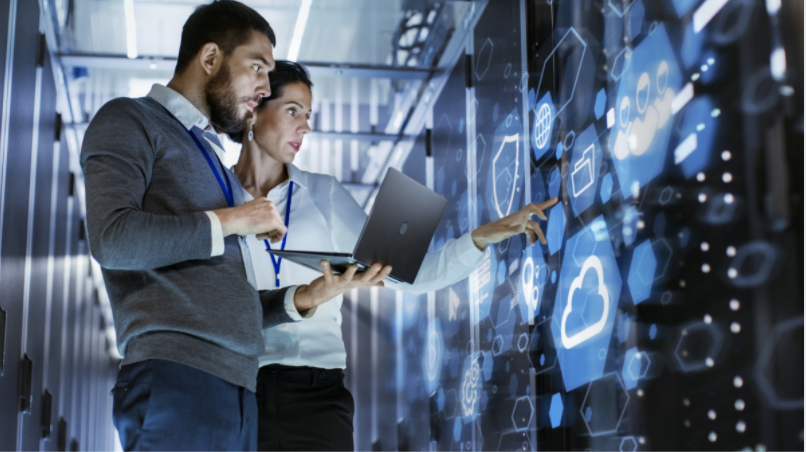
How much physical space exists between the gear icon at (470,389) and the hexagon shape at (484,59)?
1173 mm

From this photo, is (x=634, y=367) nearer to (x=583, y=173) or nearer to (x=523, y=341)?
(x=583, y=173)

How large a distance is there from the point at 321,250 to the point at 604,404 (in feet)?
2.77

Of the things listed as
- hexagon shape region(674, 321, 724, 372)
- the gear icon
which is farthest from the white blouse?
the gear icon

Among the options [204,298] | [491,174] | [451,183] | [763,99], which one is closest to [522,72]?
[491,174]

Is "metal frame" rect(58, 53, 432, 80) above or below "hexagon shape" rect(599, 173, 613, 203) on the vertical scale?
above

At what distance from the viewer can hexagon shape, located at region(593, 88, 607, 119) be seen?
2289 millimetres

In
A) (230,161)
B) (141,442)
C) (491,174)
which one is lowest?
(141,442)

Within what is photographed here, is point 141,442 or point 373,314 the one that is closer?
point 141,442

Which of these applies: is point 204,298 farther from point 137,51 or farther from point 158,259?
point 137,51

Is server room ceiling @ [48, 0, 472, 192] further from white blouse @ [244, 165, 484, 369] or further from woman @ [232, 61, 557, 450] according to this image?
white blouse @ [244, 165, 484, 369]

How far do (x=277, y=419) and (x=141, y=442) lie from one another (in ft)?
2.13

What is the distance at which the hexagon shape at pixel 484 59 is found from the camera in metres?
3.42

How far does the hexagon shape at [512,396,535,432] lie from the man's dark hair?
1.47 m

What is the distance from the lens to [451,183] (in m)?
4.04
